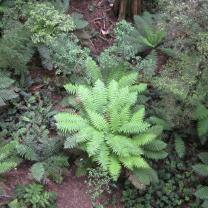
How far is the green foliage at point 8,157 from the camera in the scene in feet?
29.0

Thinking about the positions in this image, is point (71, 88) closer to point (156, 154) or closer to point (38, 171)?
point (38, 171)

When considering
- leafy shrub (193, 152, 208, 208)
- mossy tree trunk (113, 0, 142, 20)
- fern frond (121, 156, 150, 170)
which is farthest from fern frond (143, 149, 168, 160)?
mossy tree trunk (113, 0, 142, 20)

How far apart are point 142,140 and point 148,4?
198 inches

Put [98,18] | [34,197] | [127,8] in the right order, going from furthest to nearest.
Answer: [98,18]
[127,8]
[34,197]

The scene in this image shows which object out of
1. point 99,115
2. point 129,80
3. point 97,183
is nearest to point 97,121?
point 99,115

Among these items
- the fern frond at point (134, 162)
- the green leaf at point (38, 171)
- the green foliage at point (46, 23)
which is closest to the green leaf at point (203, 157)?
the fern frond at point (134, 162)

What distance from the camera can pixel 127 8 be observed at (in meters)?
12.4

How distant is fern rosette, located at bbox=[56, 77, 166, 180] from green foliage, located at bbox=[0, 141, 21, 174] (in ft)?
3.52

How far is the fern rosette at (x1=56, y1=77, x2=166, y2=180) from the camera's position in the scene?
9.19 metres

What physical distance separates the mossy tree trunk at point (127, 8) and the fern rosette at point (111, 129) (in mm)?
3106

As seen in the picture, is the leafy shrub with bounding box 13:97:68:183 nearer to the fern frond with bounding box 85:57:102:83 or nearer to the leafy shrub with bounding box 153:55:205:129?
the fern frond with bounding box 85:57:102:83

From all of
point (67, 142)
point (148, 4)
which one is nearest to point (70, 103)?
point (67, 142)

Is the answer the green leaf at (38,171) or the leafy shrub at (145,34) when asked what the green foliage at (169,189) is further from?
the leafy shrub at (145,34)

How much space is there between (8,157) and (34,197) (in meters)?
1.07
